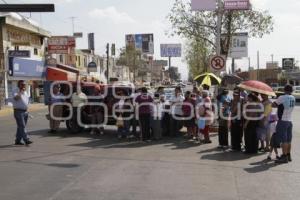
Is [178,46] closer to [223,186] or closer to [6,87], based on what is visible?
[6,87]

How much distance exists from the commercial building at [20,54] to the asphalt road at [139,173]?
29.0 m

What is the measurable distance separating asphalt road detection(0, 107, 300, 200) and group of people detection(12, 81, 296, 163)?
22.0 inches

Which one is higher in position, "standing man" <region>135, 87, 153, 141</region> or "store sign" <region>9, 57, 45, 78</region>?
"store sign" <region>9, 57, 45, 78</region>

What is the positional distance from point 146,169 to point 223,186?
214cm

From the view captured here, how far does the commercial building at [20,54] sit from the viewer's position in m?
42.2

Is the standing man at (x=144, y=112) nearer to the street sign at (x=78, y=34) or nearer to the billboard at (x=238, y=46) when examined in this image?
the billboard at (x=238, y=46)

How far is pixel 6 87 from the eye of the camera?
42.7 metres

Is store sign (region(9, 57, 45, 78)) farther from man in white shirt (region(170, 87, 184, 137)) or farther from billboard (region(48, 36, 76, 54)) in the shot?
man in white shirt (region(170, 87, 184, 137))

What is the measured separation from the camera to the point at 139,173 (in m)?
10.1

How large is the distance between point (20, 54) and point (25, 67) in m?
3.59

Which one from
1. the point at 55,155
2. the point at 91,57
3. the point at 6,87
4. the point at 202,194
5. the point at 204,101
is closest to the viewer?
the point at 202,194

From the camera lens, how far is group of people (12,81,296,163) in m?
11.4

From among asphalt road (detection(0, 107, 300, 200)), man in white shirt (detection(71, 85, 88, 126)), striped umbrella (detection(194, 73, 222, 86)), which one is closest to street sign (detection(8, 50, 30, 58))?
man in white shirt (detection(71, 85, 88, 126))

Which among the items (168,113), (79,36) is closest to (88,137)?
(168,113)
